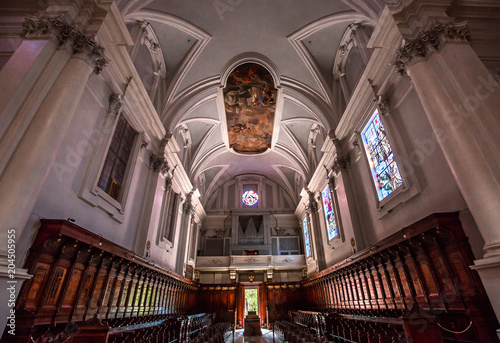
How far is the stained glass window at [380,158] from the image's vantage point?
23.6 ft

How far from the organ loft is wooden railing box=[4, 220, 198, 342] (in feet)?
0.13

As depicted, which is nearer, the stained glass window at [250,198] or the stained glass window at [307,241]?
the stained glass window at [307,241]

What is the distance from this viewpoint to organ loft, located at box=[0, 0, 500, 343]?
164 inches

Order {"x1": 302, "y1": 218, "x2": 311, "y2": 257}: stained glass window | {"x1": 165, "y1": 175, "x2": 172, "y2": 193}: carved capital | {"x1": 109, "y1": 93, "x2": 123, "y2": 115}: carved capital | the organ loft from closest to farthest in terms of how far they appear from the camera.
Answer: the organ loft, {"x1": 109, "y1": 93, "x2": 123, "y2": 115}: carved capital, {"x1": 165, "y1": 175, "x2": 172, "y2": 193}: carved capital, {"x1": 302, "y1": 218, "x2": 311, "y2": 257}: stained glass window

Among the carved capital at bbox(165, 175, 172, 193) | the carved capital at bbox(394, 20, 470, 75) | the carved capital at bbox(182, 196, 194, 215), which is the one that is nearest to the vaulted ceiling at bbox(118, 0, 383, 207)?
the carved capital at bbox(165, 175, 172, 193)

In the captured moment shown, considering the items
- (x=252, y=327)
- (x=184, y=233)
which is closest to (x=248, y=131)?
(x=184, y=233)

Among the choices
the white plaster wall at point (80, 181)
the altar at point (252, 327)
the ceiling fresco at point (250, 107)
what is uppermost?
the ceiling fresco at point (250, 107)

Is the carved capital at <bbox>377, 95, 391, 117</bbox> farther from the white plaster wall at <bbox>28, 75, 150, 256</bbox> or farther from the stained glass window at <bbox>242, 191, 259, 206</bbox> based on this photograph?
the stained glass window at <bbox>242, 191, 259, 206</bbox>

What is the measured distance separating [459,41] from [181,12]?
8589 millimetres

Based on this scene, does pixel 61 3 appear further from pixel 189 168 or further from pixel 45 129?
pixel 189 168

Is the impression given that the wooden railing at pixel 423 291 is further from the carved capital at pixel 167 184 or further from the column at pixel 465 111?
the carved capital at pixel 167 184

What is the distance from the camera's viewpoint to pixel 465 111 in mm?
4574

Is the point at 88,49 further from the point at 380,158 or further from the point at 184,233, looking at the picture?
the point at 184,233

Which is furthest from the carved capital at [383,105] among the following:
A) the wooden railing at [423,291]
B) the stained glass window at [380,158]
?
the wooden railing at [423,291]
